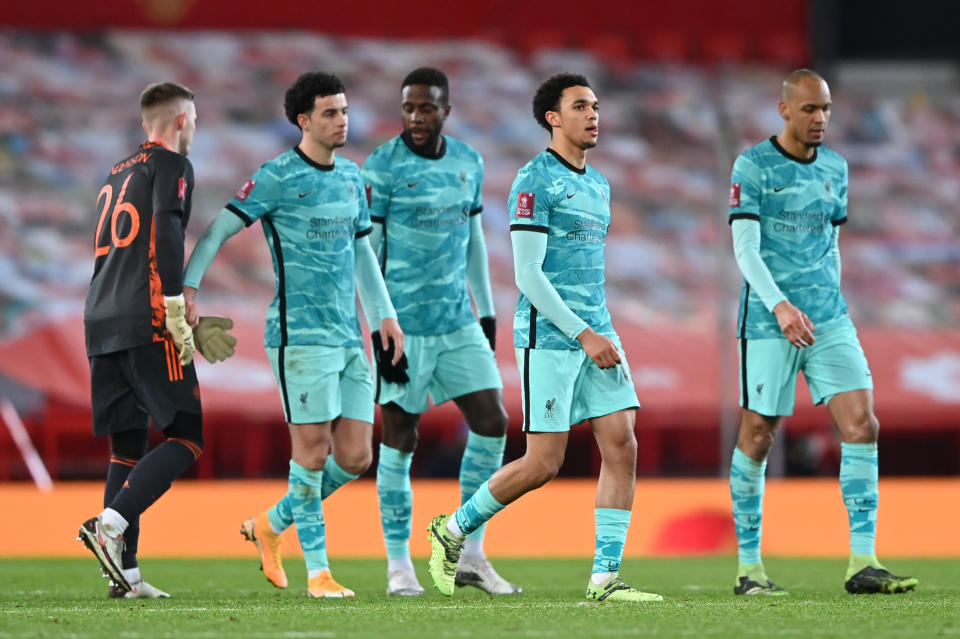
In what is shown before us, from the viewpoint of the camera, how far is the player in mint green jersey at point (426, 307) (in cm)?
701

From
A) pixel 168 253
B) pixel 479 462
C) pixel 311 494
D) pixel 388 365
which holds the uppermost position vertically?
pixel 168 253

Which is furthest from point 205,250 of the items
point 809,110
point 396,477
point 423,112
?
point 809,110

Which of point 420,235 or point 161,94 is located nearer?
point 161,94

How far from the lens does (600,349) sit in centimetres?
575

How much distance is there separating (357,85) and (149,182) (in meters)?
13.1

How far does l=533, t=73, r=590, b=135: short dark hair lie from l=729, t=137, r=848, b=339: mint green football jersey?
1029 mm

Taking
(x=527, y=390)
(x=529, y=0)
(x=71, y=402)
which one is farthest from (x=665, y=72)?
(x=527, y=390)

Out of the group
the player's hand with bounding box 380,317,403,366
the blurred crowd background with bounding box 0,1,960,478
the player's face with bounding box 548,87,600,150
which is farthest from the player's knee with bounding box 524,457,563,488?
the blurred crowd background with bounding box 0,1,960,478

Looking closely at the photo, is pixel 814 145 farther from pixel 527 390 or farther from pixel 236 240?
pixel 236 240

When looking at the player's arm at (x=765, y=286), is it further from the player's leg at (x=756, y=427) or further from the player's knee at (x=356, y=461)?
the player's knee at (x=356, y=461)

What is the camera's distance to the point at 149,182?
6516 millimetres

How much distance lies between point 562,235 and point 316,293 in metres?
1.20

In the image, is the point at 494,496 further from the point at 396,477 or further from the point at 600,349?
the point at 396,477

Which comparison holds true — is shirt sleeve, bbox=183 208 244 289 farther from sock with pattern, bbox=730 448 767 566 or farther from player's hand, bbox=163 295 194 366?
sock with pattern, bbox=730 448 767 566
